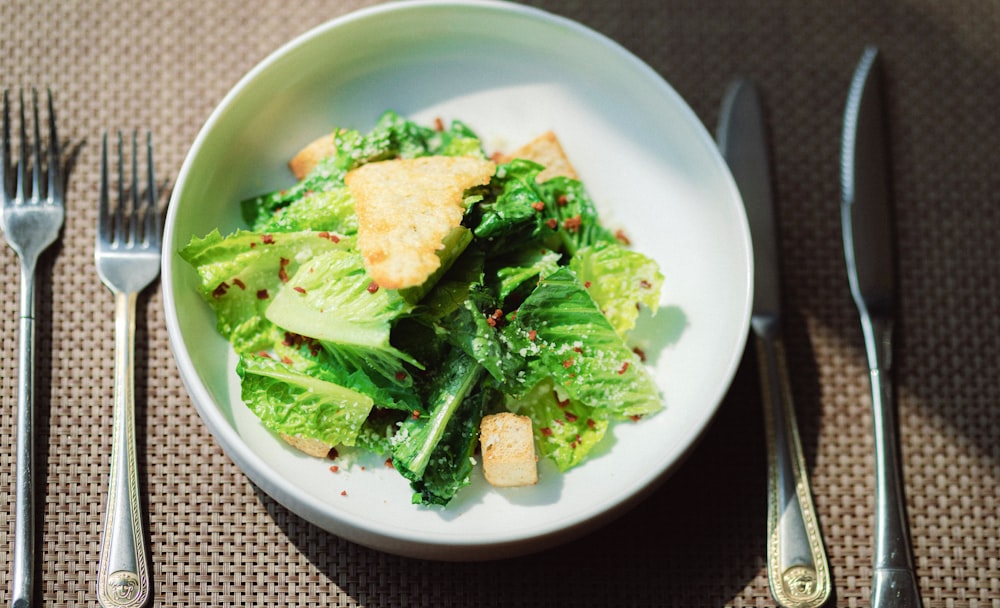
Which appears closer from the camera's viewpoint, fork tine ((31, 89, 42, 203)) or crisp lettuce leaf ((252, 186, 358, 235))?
crisp lettuce leaf ((252, 186, 358, 235))

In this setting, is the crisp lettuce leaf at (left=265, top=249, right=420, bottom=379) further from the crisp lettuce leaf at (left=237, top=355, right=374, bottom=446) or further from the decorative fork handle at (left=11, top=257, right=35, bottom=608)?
the decorative fork handle at (left=11, top=257, right=35, bottom=608)

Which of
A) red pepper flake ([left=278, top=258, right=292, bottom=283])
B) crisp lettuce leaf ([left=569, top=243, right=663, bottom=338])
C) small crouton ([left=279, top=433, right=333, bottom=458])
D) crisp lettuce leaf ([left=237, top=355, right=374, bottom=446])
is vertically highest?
crisp lettuce leaf ([left=569, top=243, right=663, bottom=338])

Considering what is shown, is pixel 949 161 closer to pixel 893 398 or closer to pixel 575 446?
pixel 893 398

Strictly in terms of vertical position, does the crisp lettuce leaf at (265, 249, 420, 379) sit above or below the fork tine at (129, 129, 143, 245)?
above

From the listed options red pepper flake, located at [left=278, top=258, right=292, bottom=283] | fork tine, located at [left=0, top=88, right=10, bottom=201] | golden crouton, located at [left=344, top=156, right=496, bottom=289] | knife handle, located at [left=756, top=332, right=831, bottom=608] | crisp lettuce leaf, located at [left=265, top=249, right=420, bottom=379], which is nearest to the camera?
golden crouton, located at [left=344, top=156, right=496, bottom=289]

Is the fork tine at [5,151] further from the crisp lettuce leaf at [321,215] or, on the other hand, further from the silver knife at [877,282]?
the silver knife at [877,282]

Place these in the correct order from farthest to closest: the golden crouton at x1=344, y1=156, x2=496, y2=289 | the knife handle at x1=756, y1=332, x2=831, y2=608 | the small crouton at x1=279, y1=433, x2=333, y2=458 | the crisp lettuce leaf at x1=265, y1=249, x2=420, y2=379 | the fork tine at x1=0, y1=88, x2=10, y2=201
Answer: the fork tine at x1=0, y1=88, x2=10, y2=201 < the knife handle at x1=756, y1=332, x2=831, y2=608 < the small crouton at x1=279, y1=433, x2=333, y2=458 < the crisp lettuce leaf at x1=265, y1=249, x2=420, y2=379 < the golden crouton at x1=344, y1=156, x2=496, y2=289

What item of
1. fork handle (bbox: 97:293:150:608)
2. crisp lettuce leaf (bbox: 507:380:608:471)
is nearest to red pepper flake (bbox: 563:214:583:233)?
crisp lettuce leaf (bbox: 507:380:608:471)

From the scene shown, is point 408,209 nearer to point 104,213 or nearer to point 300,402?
point 300,402

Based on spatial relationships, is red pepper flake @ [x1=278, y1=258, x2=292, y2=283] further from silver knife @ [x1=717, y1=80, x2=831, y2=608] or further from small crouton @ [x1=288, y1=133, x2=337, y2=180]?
silver knife @ [x1=717, y1=80, x2=831, y2=608]
